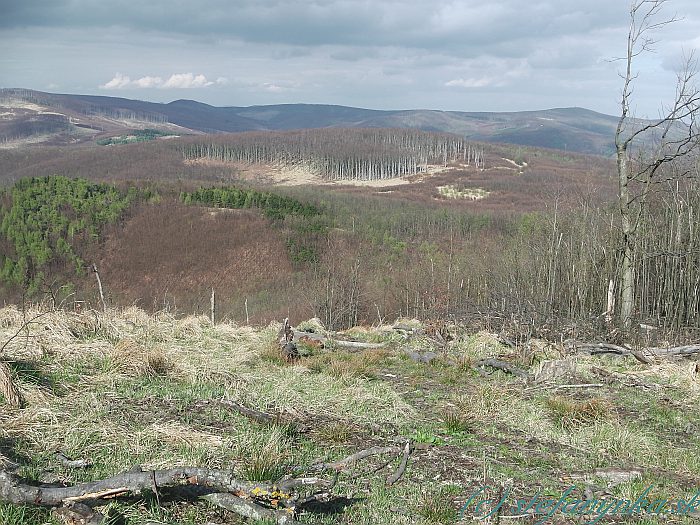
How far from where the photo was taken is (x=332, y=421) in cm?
529

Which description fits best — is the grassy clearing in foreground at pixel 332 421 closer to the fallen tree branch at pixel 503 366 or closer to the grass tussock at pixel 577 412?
the grass tussock at pixel 577 412

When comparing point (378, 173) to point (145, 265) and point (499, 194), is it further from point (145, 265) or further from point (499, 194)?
point (145, 265)

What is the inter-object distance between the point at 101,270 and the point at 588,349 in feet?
161

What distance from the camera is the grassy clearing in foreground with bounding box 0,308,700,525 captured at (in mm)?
3914

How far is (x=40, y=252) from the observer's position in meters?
53.0

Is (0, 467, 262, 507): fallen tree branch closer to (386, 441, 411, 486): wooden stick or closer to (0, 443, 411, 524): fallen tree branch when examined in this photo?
(0, 443, 411, 524): fallen tree branch

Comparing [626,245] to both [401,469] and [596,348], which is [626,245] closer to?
[596,348]

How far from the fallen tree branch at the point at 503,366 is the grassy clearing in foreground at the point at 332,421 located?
0.20 meters

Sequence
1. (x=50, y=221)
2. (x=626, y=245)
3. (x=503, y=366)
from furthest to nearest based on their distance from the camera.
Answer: (x=50, y=221) < (x=626, y=245) < (x=503, y=366)

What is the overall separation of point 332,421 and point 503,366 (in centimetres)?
328

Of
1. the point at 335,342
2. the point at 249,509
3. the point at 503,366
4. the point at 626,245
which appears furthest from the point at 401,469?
the point at 626,245

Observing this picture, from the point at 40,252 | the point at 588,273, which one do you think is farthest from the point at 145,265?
the point at 588,273

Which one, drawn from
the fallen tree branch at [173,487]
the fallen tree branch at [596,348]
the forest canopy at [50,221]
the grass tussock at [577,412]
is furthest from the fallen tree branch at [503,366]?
the forest canopy at [50,221]

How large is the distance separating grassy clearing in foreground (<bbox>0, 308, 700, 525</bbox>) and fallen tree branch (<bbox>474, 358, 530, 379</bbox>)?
0.64ft
